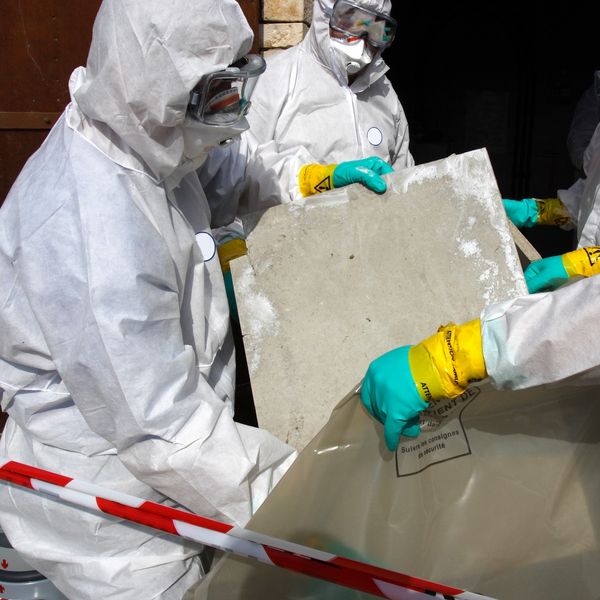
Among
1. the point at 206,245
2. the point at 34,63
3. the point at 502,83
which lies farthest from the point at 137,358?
the point at 502,83

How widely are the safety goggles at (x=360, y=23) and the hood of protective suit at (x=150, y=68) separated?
4.85ft

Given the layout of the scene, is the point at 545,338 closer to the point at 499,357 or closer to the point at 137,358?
the point at 499,357

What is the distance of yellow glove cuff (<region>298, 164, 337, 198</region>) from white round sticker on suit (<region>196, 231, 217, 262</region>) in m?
0.58

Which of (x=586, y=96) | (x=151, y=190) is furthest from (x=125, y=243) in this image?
(x=586, y=96)

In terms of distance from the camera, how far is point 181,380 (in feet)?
4.76

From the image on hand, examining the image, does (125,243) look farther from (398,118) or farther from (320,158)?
(398,118)

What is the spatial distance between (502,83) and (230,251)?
5030 mm

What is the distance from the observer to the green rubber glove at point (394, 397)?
142 cm

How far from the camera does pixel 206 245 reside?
5.60 feet

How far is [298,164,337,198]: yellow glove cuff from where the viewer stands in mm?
2225

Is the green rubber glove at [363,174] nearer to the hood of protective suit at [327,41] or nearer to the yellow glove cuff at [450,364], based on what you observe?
the yellow glove cuff at [450,364]

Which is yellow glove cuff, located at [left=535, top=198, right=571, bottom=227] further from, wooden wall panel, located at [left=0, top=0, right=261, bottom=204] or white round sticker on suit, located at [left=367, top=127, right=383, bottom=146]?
wooden wall panel, located at [left=0, top=0, right=261, bottom=204]

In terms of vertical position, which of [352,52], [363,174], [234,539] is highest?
[352,52]

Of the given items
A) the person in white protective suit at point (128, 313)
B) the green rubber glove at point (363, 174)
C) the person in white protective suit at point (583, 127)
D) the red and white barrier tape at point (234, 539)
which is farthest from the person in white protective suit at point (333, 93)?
the person in white protective suit at point (583, 127)
